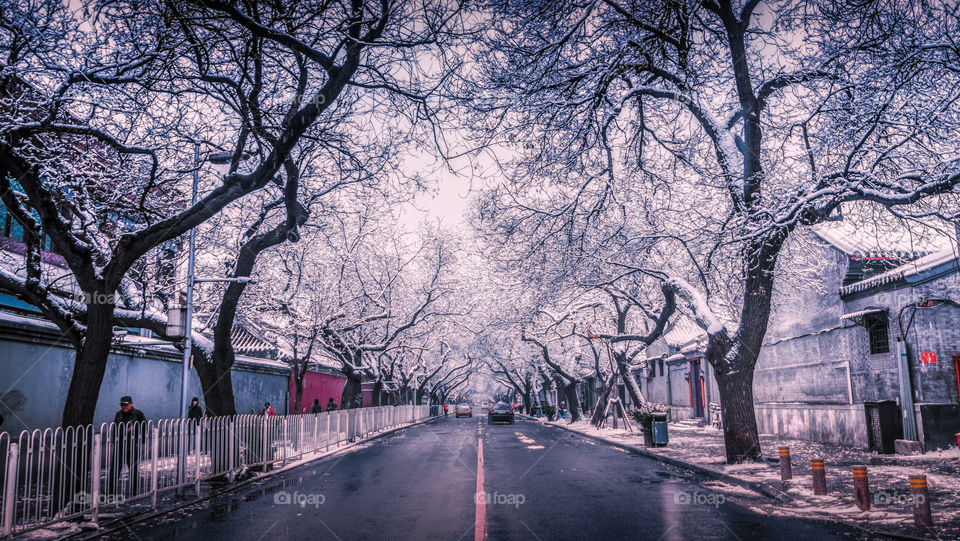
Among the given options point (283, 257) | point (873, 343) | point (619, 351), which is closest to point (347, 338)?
point (283, 257)

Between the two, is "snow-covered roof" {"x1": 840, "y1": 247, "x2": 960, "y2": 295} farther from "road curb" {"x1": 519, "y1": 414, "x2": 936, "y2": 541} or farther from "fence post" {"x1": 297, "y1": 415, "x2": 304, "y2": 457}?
"fence post" {"x1": 297, "y1": 415, "x2": 304, "y2": 457}

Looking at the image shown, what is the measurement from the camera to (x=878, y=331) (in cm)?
2017

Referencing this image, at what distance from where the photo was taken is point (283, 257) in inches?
912

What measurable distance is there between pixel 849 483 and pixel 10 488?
12.8 m

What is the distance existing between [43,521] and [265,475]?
7042 mm

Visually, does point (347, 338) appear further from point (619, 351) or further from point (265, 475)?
point (265, 475)

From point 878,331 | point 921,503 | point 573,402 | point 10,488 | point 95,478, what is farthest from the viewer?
point 573,402

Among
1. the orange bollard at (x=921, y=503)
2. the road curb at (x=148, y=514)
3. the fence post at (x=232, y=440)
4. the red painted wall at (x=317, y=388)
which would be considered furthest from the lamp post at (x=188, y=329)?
the red painted wall at (x=317, y=388)

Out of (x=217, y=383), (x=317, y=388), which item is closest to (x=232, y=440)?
(x=217, y=383)

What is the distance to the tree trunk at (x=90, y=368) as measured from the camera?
10.2 m

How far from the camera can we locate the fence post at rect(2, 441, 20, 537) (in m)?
7.79

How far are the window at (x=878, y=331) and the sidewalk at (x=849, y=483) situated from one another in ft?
10.6

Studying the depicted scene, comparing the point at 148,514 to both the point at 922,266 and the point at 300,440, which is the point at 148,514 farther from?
the point at 922,266

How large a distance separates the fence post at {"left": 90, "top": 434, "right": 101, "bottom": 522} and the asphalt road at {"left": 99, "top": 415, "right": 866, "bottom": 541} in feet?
1.92
